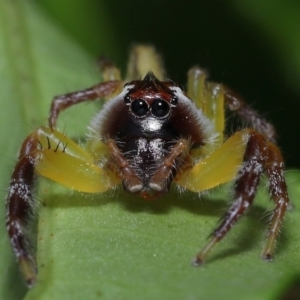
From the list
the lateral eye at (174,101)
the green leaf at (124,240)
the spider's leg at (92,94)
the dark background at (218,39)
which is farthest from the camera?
the dark background at (218,39)

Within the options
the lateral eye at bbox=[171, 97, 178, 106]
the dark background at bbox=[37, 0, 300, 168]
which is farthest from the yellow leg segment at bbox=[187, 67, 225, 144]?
the lateral eye at bbox=[171, 97, 178, 106]

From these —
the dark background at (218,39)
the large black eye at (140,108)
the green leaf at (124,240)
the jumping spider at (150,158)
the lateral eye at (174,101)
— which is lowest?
the green leaf at (124,240)

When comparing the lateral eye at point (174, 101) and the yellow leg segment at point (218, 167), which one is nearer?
the yellow leg segment at point (218, 167)

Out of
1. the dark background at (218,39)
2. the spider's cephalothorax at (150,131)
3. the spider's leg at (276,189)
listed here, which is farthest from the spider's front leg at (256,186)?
the dark background at (218,39)

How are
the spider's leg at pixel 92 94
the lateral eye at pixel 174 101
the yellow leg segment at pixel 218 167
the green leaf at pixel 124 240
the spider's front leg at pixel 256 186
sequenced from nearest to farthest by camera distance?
the green leaf at pixel 124 240 → the spider's front leg at pixel 256 186 → the yellow leg segment at pixel 218 167 → the lateral eye at pixel 174 101 → the spider's leg at pixel 92 94

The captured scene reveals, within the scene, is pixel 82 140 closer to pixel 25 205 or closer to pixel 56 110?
pixel 56 110

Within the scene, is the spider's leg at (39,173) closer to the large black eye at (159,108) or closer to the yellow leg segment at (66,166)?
the yellow leg segment at (66,166)
